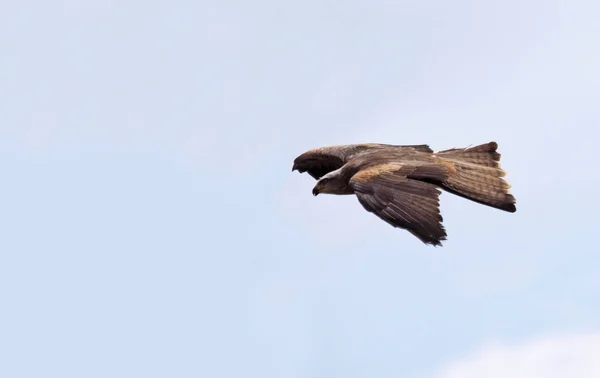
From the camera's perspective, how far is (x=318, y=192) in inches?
931

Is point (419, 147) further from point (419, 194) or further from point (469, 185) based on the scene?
point (419, 194)

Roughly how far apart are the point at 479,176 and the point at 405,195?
2.59 metres

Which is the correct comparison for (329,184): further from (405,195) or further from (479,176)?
(405,195)

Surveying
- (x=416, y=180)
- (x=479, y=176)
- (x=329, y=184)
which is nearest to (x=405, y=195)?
(x=416, y=180)

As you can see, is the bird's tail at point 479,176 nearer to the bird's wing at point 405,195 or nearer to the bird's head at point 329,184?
the bird's wing at point 405,195

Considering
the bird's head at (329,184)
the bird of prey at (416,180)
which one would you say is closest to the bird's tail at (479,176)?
the bird of prey at (416,180)

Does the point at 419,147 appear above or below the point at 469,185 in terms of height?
above

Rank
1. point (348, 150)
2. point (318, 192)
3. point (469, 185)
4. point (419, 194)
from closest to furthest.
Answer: point (419, 194) < point (469, 185) < point (318, 192) < point (348, 150)

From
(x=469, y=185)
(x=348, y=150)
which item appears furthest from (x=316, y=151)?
(x=469, y=185)

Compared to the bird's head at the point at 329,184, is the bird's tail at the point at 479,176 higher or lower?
lower

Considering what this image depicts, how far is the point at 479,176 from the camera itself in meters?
22.6

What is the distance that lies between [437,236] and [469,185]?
3.26 meters

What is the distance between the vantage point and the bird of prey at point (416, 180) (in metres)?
19.8

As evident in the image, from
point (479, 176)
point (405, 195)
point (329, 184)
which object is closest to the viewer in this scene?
point (405, 195)
